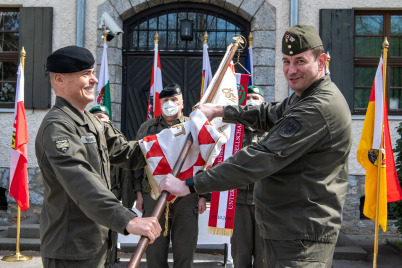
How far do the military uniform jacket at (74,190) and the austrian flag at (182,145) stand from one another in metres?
0.59

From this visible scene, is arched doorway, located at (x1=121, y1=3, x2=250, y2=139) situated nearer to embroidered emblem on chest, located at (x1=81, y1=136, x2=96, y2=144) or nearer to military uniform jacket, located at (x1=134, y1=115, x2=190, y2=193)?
military uniform jacket, located at (x1=134, y1=115, x2=190, y2=193)

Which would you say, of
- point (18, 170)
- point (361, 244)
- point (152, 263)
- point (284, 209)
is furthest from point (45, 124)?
point (361, 244)

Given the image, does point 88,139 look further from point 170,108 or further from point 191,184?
point 170,108

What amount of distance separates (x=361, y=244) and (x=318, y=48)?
5.47 m

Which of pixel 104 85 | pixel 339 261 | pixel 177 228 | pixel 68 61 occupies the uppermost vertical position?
pixel 104 85

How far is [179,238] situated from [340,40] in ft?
16.7

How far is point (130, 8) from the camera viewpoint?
9.20m

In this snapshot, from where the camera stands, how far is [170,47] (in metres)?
9.48

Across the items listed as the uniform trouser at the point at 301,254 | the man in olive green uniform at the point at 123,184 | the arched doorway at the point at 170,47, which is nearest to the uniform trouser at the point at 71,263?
the uniform trouser at the point at 301,254

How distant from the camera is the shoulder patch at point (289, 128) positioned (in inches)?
114

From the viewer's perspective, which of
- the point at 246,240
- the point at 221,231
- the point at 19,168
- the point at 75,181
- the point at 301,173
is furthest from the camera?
the point at 19,168

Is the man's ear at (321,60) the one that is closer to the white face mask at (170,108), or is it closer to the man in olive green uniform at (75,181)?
the man in olive green uniform at (75,181)

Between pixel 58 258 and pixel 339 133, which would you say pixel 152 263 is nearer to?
pixel 58 258

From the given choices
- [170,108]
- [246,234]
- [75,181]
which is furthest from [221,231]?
[75,181]
